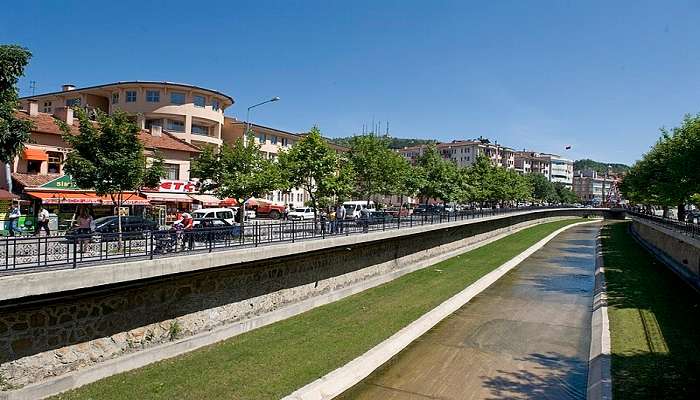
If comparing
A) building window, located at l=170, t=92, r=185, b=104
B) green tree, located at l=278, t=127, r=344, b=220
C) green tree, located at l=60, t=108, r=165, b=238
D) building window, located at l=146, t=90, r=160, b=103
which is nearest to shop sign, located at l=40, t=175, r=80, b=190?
green tree, located at l=60, t=108, r=165, b=238

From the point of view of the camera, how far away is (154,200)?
117ft

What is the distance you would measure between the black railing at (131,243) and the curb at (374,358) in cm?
561

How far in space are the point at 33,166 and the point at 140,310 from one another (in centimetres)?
2466

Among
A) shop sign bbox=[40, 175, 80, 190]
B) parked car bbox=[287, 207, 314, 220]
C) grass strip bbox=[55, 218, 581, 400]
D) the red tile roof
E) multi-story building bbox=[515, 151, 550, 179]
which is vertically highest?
multi-story building bbox=[515, 151, 550, 179]

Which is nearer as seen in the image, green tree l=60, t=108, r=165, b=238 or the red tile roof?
green tree l=60, t=108, r=165, b=238

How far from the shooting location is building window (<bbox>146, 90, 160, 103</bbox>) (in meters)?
48.9

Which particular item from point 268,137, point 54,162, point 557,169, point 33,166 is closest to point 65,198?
point 33,166

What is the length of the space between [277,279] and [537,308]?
13537mm

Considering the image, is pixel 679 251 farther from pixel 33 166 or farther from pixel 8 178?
pixel 33 166

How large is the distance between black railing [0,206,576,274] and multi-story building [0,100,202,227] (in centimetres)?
916

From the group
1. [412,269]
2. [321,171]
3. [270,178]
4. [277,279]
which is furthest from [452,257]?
[277,279]

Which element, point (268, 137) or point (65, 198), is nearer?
point (65, 198)

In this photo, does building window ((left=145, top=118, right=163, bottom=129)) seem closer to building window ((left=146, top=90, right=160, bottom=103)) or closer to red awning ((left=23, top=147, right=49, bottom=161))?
building window ((left=146, top=90, right=160, bottom=103))

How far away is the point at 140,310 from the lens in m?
12.7
